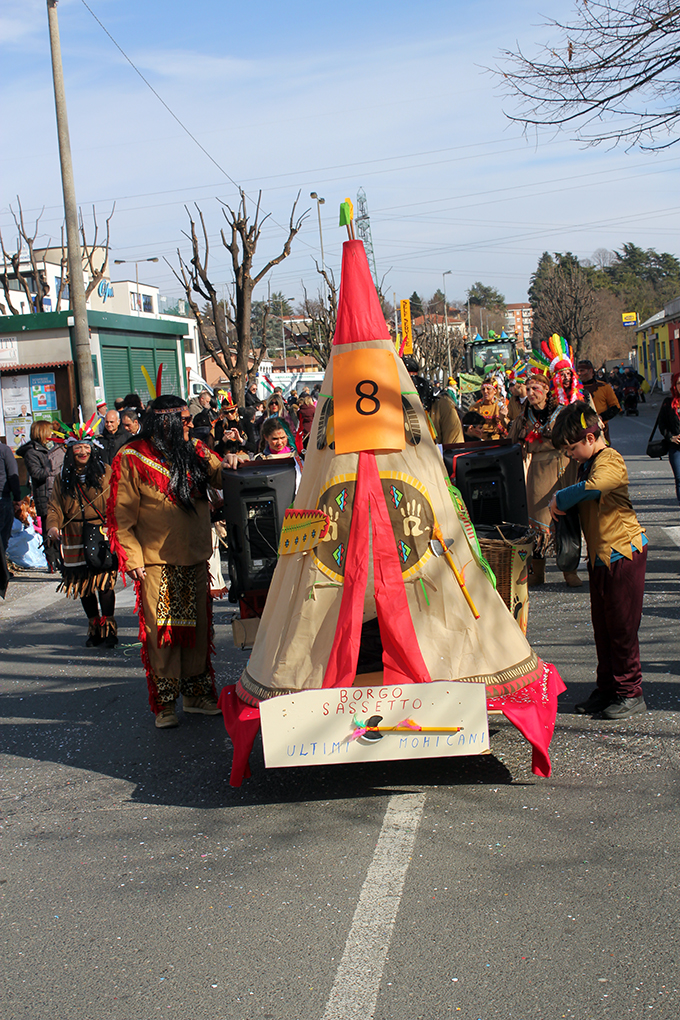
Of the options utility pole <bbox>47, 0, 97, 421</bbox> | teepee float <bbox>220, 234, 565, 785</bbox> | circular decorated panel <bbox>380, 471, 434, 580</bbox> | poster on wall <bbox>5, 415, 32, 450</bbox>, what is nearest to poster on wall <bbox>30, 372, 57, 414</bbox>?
poster on wall <bbox>5, 415, 32, 450</bbox>

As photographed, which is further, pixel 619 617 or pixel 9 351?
pixel 9 351

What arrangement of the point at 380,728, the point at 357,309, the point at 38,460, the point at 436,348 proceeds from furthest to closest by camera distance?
the point at 436,348 < the point at 38,460 < the point at 357,309 < the point at 380,728

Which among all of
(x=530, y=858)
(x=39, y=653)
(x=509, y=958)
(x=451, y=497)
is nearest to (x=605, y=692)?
(x=451, y=497)

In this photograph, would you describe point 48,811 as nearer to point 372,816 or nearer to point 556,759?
point 372,816

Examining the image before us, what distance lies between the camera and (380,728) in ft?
13.7

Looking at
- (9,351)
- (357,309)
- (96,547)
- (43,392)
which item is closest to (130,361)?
(9,351)

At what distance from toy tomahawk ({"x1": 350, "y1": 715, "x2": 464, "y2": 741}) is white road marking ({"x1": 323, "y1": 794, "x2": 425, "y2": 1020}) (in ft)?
1.22

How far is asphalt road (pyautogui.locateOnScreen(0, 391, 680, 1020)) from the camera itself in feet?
9.79

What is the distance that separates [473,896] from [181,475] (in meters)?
3.14

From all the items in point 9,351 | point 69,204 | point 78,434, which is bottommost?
point 78,434

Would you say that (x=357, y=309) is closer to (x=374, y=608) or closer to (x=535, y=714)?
(x=374, y=608)

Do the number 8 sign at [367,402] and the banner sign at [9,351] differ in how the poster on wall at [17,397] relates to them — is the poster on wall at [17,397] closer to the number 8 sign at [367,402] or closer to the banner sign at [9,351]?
the banner sign at [9,351]

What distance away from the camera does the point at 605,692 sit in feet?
17.6

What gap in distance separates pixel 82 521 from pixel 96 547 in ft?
0.82
